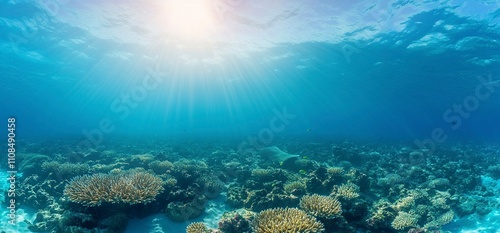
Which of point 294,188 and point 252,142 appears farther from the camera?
point 252,142

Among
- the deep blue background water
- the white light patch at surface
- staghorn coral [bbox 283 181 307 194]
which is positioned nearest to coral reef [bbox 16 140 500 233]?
staghorn coral [bbox 283 181 307 194]

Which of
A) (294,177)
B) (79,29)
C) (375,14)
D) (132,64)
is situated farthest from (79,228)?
(132,64)

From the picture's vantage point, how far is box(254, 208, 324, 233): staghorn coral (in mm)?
5398

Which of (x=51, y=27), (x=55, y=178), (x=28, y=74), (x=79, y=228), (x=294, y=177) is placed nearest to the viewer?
Answer: (x=79, y=228)

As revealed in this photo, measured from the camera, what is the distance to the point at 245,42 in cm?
2583

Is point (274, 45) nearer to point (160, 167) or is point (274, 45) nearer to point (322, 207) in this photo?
point (160, 167)

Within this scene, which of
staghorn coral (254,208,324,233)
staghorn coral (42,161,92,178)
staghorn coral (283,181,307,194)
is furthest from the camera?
staghorn coral (42,161,92,178)

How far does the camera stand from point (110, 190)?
638cm

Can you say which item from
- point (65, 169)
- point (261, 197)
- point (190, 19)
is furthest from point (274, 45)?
point (65, 169)

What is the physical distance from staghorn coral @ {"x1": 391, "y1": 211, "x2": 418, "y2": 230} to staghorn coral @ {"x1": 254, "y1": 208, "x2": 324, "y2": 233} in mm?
2565

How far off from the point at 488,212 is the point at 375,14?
1524cm

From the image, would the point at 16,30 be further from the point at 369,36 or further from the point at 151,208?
the point at 369,36

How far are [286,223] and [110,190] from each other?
14.1 ft

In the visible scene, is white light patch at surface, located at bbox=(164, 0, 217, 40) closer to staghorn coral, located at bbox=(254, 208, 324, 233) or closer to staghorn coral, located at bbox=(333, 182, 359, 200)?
staghorn coral, located at bbox=(333, 182, 359, 200)
